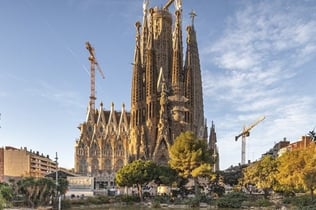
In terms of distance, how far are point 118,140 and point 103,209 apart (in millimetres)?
69358

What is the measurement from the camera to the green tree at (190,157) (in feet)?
228

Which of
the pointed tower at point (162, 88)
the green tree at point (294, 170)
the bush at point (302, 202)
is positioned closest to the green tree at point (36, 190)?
the green tree at point (294, 170)

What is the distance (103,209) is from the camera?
54.5 metres

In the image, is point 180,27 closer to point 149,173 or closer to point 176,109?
point 176,109

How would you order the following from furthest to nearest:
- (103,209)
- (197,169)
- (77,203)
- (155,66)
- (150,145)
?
(155,66)
(150,145)
(197,169)
(77,203)
(103,209)

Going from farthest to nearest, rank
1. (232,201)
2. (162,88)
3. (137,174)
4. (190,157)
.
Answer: (162,88), (190,157), (137,174), (232,201)

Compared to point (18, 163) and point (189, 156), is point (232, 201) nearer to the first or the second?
point (189, 156)

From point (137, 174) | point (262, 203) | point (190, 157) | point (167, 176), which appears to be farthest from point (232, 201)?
point (137, 174)

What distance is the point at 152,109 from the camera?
385 ft

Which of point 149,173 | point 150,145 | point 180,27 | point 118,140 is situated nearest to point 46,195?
point 149,173

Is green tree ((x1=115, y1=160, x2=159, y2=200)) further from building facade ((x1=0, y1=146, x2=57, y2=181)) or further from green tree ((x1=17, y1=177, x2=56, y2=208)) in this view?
building facade ((x1=0, y1=146, x2=57, y2=181))

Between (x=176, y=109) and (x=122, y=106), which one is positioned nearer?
(x=176, y=109)

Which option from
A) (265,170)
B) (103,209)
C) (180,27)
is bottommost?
(103,209)

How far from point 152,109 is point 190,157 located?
4844cm
